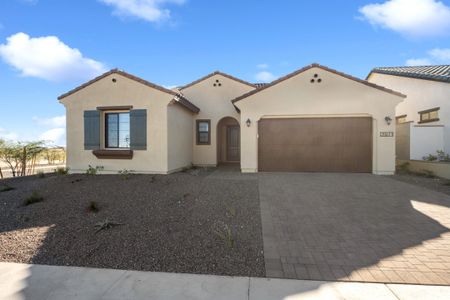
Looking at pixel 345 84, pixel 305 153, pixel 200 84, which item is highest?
pixel 200 84

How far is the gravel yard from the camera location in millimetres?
3607

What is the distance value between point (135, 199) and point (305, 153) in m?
7.05

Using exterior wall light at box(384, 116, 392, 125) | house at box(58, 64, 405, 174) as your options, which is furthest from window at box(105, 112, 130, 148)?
exterior wall light at box(384, 116, 392, 125)

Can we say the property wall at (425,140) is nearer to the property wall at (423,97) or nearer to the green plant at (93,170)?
the property wall at (423,97)

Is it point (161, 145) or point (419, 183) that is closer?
point (419, 183)

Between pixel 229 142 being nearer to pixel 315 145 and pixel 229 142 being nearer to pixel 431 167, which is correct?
pixel 315 145

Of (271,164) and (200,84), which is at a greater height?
(200,84)

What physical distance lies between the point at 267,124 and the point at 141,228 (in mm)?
7130

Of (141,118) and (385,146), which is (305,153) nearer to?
(385,146)

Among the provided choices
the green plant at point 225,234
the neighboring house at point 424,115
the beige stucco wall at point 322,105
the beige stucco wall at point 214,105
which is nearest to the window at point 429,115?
the neighboring house at point 424,115

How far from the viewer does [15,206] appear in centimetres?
610

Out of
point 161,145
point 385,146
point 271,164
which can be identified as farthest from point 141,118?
point 385,146

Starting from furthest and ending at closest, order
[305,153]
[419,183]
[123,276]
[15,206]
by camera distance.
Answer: [305,153] < [419,183] < [15,206] < [123,276]

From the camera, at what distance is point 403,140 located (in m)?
11.7
